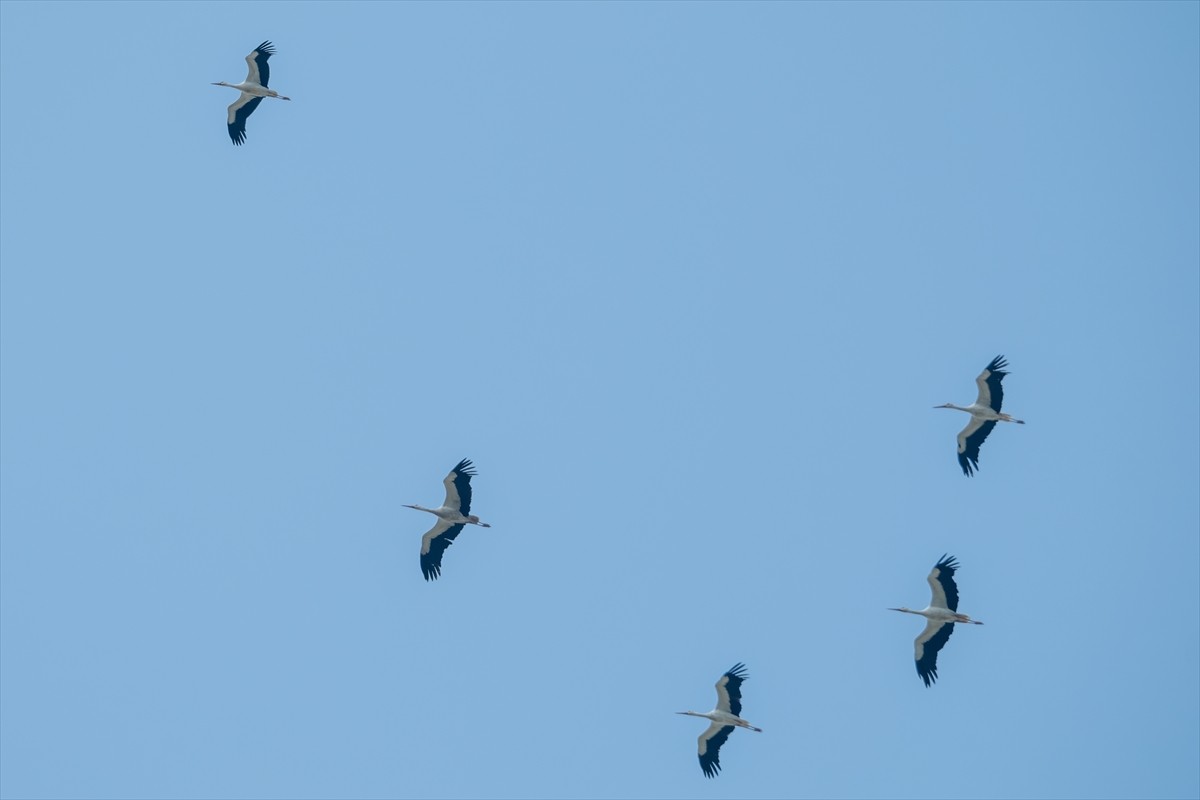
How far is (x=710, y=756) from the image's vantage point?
39906 millimetres

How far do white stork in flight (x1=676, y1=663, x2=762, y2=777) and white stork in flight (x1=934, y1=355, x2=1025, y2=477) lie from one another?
6.81 meters

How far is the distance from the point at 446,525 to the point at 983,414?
11.2m

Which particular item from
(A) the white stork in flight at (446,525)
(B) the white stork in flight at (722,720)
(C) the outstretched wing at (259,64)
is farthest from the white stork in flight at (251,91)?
(B) the white stork in flight at (722,720)

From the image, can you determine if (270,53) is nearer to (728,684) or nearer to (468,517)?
(468,517)

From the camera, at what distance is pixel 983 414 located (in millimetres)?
41844

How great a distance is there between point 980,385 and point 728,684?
806 centimetres

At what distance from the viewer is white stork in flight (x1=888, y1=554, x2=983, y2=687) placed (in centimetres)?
3975

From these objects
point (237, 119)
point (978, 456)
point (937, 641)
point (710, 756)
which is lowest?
point (710, 756)

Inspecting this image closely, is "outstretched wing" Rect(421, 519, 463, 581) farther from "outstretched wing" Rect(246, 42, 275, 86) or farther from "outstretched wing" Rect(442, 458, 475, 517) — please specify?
"outstretched wing" Rect(246, 42, 275, 86)

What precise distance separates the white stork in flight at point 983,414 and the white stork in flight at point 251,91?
16.4 metres

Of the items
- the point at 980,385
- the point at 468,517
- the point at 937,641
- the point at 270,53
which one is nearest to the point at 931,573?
the point at 937,641

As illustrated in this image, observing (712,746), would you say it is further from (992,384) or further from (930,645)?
(992,384)

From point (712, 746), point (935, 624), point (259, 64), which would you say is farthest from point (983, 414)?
point (259, 64)

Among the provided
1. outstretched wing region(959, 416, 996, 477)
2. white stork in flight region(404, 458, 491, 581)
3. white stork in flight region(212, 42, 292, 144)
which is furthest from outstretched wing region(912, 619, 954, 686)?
white stork in flight region(212, 42, 292, 144)
